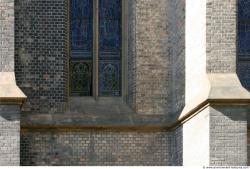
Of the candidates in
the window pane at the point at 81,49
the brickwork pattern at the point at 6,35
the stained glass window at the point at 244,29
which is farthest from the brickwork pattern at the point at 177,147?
the brickwork pattern at the point at 6,35

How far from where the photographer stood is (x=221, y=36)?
1808 cm

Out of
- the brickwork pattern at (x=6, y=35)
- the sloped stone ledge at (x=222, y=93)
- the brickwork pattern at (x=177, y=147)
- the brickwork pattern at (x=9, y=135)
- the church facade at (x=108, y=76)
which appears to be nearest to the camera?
the sloped stone ledge at (x=222, y=93)

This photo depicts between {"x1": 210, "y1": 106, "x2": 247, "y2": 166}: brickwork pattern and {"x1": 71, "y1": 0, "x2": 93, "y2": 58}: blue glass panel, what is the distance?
12.5 ft

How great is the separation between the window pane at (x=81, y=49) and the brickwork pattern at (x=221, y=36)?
10.6 feet

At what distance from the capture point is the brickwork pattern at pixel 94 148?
1952 centimetres

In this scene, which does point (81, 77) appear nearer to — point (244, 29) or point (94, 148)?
point (94, 148)

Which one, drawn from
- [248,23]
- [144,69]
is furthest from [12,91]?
[248,23]

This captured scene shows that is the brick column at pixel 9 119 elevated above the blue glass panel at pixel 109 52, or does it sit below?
below

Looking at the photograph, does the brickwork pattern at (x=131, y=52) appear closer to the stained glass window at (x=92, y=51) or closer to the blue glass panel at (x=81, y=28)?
the stained glass window at (x=92, y=51)

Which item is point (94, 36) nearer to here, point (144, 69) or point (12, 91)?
point (144, 69)

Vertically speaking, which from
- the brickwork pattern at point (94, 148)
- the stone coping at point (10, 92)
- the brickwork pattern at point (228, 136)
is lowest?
the brickwork pattern at point (94, 148)

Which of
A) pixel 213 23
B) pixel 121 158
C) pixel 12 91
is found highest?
pixel 213 23

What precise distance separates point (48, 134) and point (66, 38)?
1850 millimetres

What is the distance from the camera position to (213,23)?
59.3 ft
